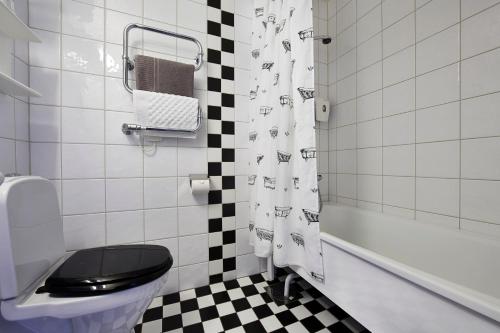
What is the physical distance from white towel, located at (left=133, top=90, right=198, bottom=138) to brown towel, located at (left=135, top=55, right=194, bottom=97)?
5cm

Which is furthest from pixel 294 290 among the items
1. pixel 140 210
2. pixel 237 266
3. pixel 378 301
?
pixel 140 210

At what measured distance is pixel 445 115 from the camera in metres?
1.04

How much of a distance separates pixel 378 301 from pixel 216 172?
3.38 ft

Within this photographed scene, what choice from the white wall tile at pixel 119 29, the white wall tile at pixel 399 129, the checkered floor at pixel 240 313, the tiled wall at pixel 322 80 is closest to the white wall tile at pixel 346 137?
the tiled wall at pixel 322 80

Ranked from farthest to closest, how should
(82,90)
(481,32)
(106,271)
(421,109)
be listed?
1. (421,109)
2. (82,90)
3. (481,32)
4. (106,271)

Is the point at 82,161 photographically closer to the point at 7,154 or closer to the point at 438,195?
the point at 7,154

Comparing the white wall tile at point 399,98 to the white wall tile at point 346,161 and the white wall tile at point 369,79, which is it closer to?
the white wall tile at point 369,79

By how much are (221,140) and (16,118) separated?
958 millimetres

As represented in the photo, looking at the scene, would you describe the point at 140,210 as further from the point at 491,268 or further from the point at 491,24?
the point at 491,24

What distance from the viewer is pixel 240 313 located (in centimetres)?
107

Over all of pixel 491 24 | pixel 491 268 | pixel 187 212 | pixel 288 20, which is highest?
pixel 288 20

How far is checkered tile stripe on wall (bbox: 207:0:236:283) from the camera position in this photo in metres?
1.30

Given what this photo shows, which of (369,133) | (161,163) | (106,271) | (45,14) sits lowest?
(106,271)

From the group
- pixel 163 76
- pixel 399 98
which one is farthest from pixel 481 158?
pixel 163 76
